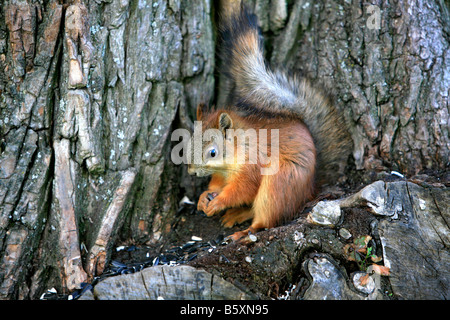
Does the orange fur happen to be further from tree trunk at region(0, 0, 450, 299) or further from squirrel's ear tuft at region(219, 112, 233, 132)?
tree trunk at region(0, 0, 450, 299)

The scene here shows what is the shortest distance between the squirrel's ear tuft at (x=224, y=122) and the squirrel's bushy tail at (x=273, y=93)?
0.14m

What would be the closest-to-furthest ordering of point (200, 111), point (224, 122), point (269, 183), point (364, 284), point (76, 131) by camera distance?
1. point (364, 284)
2. point (76, 131)
3. point (269, 183)
4. point (224, 122)
5. point (200, 111)

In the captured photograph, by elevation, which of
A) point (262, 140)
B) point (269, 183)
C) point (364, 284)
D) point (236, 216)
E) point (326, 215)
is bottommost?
point (364, 284)

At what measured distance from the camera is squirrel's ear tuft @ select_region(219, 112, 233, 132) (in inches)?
81.7

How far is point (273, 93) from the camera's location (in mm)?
2154

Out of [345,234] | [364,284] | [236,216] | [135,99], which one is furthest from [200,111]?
[364,284]

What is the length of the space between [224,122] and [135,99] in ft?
1.55

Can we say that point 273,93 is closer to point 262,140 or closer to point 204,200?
point 262,140

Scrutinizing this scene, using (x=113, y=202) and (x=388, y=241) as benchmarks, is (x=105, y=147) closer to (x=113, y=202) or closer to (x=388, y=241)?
(x=113, y=202)

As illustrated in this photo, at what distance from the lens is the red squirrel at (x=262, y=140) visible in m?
2.02

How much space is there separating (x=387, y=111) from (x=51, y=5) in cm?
176

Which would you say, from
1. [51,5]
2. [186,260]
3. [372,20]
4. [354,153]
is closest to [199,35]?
[51,5]

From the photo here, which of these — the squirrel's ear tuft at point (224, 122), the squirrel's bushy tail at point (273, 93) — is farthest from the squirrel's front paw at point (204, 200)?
the squirrel's bushy tail at point (273, 93)

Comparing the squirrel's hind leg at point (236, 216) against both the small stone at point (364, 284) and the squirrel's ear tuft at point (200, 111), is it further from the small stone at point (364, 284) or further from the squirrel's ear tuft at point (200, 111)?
the small stone at point (364, 284)
